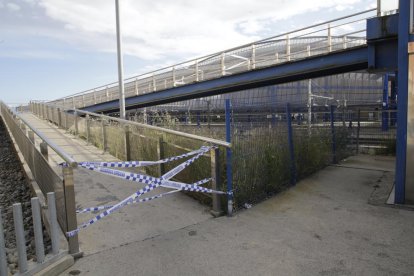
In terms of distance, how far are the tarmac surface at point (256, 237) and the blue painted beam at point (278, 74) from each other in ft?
24.1

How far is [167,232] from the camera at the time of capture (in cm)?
445

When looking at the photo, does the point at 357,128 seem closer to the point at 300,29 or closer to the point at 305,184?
the point at 300,29

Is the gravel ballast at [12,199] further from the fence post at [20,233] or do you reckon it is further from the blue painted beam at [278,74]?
the blue painted beam at [278,74]

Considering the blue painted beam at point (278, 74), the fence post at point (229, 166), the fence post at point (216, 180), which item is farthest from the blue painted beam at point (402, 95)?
the blue painted beam at point (278, 74)

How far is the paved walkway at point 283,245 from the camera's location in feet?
11.5

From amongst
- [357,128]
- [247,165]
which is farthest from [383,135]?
[247,165]

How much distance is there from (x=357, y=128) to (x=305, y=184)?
19.1 feet

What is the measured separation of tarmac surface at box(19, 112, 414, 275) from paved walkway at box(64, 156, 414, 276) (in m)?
0.01

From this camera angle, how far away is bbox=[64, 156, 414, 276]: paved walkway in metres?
3.51

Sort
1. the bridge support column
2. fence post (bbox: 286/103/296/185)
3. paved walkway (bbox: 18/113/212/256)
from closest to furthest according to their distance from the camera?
1. paved walkway (bbox: 18/113/212/256)
2. the bridge support column
3. fence post (bbox: 286/103/296/185)

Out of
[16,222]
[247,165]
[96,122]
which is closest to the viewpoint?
[16,222]

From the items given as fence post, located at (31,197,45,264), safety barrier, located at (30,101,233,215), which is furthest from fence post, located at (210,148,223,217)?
fence post, located at (31,197,45,264)

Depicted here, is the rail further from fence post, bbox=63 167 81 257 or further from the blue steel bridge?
fence post, bbox=63 167 81 257

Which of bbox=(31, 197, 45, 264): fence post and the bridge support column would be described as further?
the bridge support column
